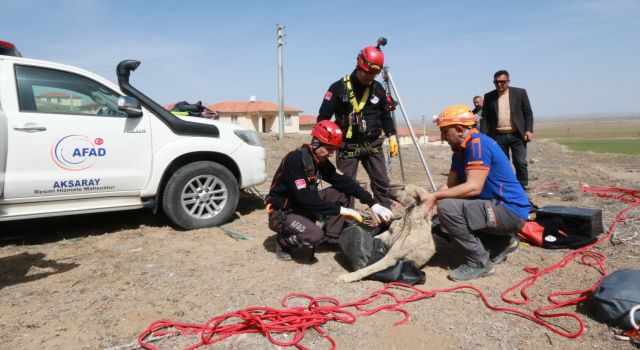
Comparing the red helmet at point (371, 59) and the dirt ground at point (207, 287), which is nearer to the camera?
the dirt ground at point (207, 287)

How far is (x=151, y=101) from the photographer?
178 inches

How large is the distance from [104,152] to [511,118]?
5.55 meters

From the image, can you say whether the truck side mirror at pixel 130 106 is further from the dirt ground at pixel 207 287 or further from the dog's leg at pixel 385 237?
the dog's leg at pixel 385 237

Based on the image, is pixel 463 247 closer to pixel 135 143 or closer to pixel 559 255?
pixel 559 255

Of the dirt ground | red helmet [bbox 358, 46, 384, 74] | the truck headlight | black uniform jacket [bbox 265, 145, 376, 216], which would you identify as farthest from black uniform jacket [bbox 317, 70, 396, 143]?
the dirt ground

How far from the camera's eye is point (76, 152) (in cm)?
403

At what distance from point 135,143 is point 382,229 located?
275 centimetres

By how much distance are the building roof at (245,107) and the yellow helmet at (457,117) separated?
39.1 meters

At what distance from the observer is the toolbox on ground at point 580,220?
4.06 meters

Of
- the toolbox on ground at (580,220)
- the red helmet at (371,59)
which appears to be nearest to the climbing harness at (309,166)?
the red helmet at (371,59)

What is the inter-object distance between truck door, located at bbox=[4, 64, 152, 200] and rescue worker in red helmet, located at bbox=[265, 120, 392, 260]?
1657mm

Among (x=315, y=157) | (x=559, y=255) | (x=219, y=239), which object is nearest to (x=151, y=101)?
(x=219, y=239)

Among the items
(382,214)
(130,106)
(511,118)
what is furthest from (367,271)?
(511,118)

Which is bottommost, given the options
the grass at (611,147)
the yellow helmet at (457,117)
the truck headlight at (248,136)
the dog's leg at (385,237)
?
the grass at (611,147)
